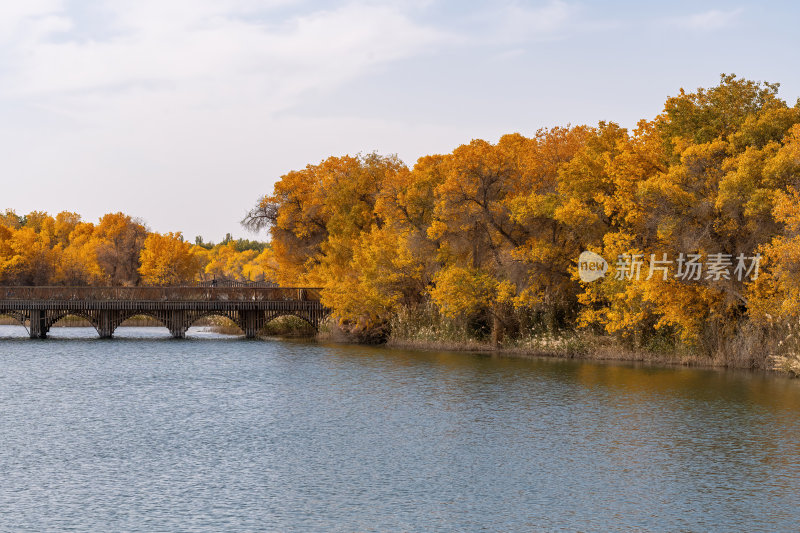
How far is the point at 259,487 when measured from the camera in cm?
2372

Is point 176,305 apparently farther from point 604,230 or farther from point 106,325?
point 604,230

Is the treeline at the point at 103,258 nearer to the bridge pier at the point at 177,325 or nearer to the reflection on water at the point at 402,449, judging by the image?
the bridge pier at the point at 177,325

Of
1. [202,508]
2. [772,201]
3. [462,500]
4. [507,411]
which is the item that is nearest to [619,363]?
[772,201]

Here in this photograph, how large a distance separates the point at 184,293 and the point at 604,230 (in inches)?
1746

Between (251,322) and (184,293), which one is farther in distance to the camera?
(184,293)

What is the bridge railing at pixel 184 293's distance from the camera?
79188mm

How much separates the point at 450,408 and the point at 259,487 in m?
14.3

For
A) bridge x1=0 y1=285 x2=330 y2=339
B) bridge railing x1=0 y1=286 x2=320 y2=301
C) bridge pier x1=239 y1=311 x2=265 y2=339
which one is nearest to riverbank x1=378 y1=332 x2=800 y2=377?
bridge x1=0 y1=285 x2=330 y2=339

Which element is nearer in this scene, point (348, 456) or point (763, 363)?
point (348, 456)

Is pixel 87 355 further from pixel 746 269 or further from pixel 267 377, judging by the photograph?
pixel 746 269

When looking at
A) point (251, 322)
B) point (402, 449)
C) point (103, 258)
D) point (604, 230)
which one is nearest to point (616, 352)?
point (604, 230)

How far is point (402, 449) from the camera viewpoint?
28.5 m

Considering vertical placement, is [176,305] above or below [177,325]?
above

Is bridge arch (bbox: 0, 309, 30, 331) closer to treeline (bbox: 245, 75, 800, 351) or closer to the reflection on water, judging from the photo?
treeline (bbox: 245, 75, 800, 351)
